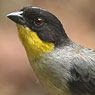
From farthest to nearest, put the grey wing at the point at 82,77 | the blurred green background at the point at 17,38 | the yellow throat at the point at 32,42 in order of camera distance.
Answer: the blurred green background at the point at 17,38 → the grey wing at the point at 82,77 → the yellow throat at the point at 32,42

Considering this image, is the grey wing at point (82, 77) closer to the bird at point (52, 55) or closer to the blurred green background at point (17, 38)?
the bird at point (52, 55)

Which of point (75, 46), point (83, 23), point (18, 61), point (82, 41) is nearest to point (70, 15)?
point (83, 23)

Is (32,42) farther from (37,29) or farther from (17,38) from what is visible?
(17,38)

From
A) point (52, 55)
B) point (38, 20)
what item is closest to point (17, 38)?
point (52, 55)

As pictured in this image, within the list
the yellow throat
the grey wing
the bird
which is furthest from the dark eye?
the grey wing

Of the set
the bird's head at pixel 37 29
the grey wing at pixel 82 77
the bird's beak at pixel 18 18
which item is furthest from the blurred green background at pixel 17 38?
the bird's beak at pixel 18 18

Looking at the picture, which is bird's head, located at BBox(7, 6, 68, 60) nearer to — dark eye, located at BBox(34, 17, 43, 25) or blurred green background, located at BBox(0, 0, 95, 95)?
dark eye, located at BBox(34, 17, 43, 25)
